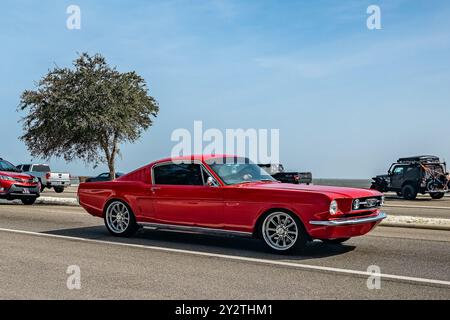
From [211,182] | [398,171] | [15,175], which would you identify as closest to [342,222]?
[211,182]

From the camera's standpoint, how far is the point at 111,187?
10.2 meters

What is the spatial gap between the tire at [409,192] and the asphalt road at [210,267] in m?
16.7

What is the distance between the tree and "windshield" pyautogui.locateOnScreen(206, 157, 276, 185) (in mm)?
16162

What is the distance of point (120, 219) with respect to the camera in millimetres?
10094

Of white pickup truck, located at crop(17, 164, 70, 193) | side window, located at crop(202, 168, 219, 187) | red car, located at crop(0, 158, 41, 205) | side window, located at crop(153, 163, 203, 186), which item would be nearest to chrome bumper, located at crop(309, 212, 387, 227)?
side window, located at crop(202, 168, 219, 187)

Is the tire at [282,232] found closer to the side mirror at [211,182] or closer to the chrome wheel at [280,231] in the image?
the chrome wheel at [280,231]

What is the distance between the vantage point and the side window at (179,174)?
357 inches

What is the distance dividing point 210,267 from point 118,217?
3519 mm

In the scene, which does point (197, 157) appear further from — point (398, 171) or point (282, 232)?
point (398, 171)

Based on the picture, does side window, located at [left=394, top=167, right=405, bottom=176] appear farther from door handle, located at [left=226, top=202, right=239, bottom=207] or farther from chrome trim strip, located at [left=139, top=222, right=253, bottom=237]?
door handle, located at [left=226, top=202, right=239, bottom=207]

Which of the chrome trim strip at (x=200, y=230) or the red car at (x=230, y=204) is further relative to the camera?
the chrome trim strip at (x=200, y=230)

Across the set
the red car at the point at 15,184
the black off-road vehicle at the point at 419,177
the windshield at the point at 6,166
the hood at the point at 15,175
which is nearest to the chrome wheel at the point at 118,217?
the red car at the point at 15,184
